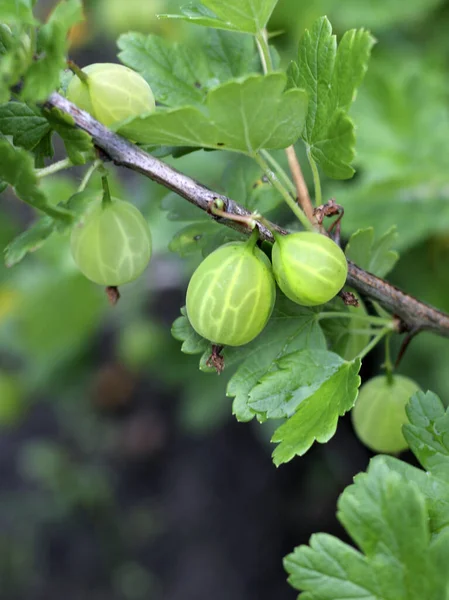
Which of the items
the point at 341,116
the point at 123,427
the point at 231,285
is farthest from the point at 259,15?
the point at 123,427

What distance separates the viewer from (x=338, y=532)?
7.16 ft

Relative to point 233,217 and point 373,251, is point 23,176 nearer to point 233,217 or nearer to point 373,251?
point 233,217

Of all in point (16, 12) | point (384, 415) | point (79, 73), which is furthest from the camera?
point (384, 415)

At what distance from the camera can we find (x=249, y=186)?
2.74 ft

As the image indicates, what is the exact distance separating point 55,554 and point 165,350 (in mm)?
1137

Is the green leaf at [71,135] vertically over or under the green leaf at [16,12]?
under

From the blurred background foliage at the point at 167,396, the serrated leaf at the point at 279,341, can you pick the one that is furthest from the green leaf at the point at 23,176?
the blurred background foliage at the point at 167,396

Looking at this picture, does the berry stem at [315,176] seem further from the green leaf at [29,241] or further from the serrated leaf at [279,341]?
the green leaf at [29,241]

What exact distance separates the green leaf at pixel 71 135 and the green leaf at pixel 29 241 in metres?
0.07

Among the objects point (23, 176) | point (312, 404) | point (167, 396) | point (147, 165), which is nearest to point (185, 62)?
point (147, 165)

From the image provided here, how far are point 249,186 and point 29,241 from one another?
33 cm

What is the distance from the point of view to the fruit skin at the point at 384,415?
796mm

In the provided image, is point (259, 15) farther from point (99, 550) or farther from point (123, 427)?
point (123, 427)

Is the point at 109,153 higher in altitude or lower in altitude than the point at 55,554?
higher
